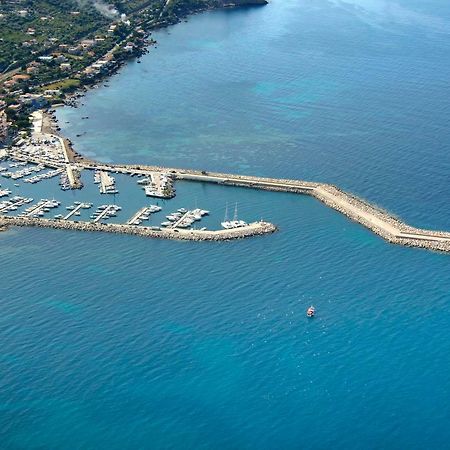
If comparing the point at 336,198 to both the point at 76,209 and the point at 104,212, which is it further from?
the point at 76,209

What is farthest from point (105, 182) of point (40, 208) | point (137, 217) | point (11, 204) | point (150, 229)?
point (150, 229)

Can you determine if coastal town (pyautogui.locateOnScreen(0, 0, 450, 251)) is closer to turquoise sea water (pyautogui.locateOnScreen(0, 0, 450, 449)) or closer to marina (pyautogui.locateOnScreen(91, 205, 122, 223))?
marina (pyautogui.locateOnScreen(91, 205, 122, 223))

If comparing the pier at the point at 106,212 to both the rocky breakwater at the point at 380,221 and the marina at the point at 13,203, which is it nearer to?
the marina at the point at 13,203

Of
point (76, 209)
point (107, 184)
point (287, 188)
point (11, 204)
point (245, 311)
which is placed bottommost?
point (245, 311)

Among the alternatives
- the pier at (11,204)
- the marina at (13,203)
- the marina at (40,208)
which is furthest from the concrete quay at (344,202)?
the pier at (11,204)

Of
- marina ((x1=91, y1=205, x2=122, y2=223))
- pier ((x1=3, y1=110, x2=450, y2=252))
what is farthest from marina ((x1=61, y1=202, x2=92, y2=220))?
pier ((x1=3, y1=110, x2=450, y2=252))

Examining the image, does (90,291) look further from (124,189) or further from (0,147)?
(0,147)

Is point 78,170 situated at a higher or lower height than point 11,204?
higher

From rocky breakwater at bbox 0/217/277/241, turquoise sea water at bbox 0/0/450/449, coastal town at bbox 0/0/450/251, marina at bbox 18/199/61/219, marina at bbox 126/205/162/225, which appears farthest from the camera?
marina at bbox 18/199/61/219
